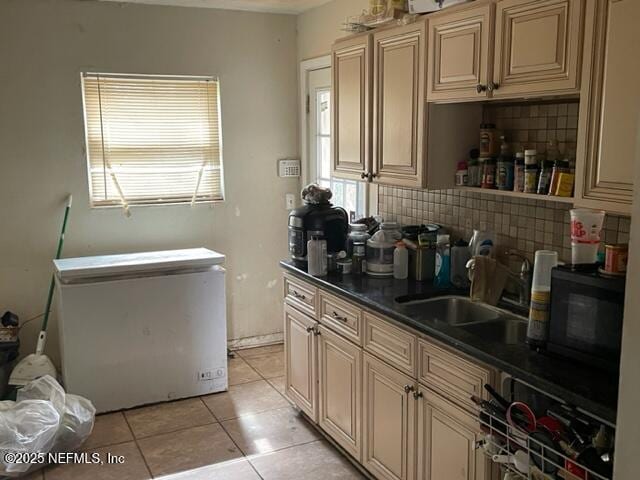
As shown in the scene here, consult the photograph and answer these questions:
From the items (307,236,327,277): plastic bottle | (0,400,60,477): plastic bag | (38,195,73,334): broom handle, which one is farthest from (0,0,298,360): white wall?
(307,236,327,277): plastic bottle

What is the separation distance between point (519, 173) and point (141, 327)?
7.68ft

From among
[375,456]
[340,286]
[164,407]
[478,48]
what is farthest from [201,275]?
[478,48]

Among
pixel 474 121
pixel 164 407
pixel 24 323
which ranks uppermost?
pixel 474 121

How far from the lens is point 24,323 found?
3932 millimetres

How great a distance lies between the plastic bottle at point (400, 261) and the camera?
3.02 m

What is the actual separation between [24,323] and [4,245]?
51 cm

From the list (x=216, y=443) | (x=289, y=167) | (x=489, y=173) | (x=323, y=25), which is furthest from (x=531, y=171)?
(x=289, y=167)

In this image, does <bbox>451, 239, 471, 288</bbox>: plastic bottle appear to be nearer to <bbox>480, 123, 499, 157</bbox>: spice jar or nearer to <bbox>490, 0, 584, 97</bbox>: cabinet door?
<bbox>480, 123, 499, 157</bbox>: spice jar

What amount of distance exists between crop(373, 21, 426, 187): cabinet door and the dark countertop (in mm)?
557

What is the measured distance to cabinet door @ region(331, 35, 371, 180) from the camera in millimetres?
3066

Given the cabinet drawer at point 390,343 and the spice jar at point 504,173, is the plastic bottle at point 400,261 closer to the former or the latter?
the cabinet drawer at point 390,343

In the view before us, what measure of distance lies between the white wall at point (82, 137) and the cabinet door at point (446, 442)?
2443 mm

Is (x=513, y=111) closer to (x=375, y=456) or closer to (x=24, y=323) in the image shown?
(x=375, y=456)

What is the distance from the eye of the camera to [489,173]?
8.46 ft
